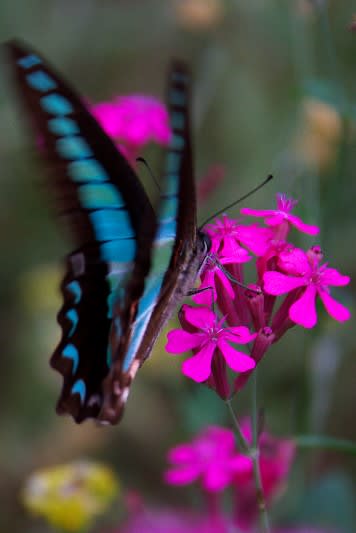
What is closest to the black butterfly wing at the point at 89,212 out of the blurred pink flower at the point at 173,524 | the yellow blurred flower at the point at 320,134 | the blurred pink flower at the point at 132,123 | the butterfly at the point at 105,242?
the butterfly at the point at 105,242

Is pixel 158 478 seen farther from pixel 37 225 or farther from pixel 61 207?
pixel 61 207

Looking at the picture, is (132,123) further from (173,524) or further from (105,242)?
(173,524)

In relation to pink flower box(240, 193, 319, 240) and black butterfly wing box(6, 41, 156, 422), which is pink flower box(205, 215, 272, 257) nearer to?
pink flower box(240, 193, 319, 240)

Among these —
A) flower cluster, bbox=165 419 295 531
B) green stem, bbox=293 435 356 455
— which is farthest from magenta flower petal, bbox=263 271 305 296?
flower cluster, bbox=165 419 295 531

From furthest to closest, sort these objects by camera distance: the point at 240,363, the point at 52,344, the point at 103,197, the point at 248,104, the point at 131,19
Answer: the point at 131,19 < the point at 248,104 < the point at 52,344 < the point at 103,197 < the point at 240,363

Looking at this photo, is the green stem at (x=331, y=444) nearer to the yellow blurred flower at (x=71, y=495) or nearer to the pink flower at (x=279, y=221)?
the pink flower at (x=279, y=221)

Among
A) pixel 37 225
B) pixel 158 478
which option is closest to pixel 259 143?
pixel 37 225

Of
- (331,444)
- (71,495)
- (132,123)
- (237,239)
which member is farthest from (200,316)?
(132,123)
